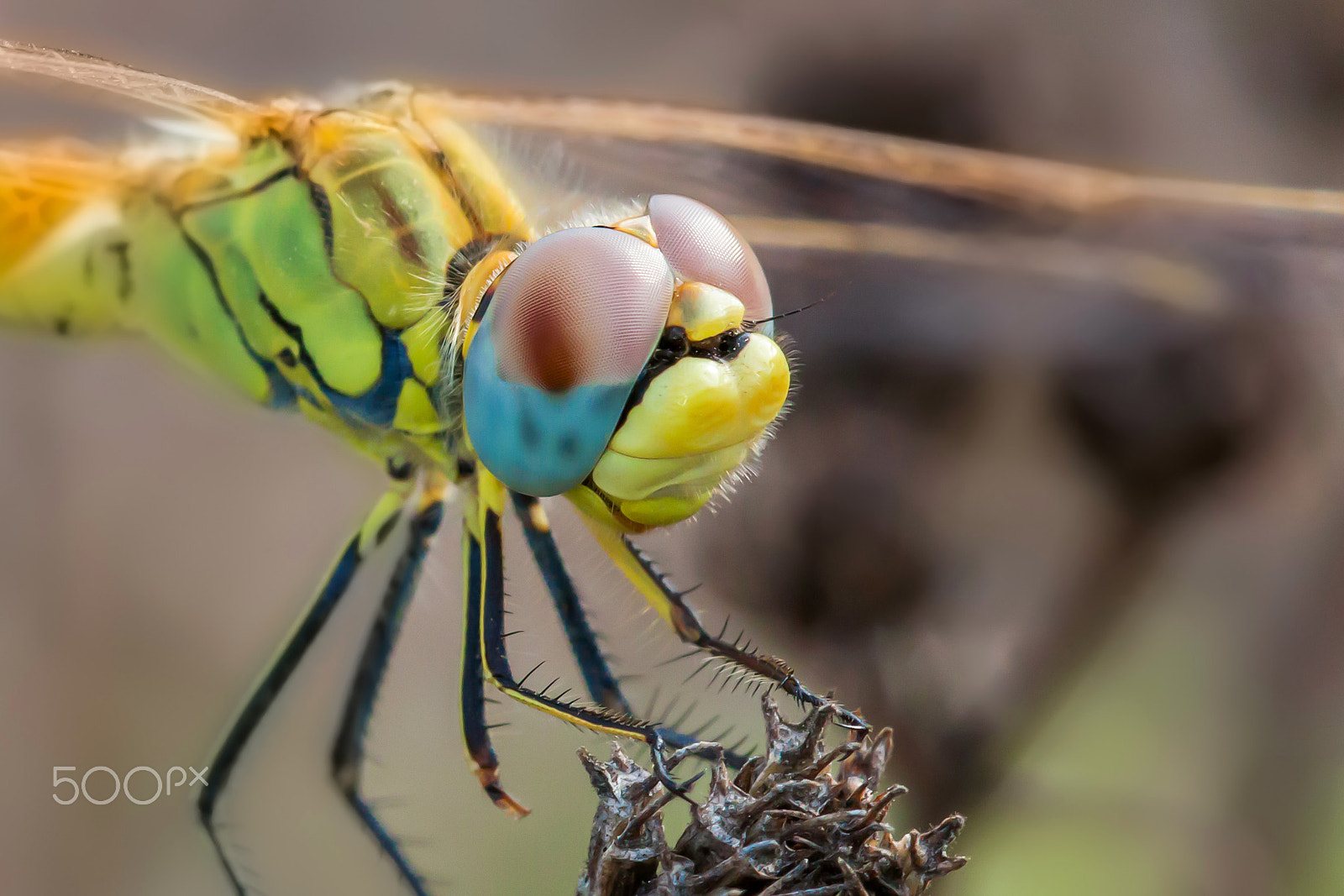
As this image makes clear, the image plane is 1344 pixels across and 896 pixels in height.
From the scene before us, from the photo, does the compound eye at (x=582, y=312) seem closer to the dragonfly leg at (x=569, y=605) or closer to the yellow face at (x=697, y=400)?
the yellow face at (x=697, y=400)

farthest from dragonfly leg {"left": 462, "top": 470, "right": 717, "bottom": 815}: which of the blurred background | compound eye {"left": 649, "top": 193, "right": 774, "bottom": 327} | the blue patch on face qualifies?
compound eye {"left": 649, "top": 193, "right": 774, "bottom": 327}

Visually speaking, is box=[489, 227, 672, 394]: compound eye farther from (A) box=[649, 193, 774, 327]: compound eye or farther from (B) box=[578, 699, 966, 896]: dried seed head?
(B) box=[578, 699, 966, 896]: dried seed head

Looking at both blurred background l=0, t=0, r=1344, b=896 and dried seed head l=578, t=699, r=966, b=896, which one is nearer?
dried seed head l=578, t=699, r=966, b=896

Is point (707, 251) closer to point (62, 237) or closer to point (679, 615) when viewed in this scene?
point (679, 615)

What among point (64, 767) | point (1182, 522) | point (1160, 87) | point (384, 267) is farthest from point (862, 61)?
point (64, 767)

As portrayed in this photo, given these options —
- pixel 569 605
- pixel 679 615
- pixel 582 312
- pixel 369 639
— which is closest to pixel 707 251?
pixel 582 312

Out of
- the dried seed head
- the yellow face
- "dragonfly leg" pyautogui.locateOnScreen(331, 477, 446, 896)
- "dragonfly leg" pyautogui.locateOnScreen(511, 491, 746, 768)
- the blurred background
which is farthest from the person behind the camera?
the blurred background

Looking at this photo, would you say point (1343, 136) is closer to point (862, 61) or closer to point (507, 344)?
point (862, 61)
